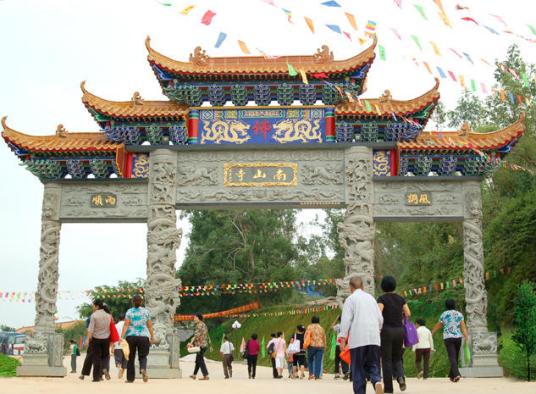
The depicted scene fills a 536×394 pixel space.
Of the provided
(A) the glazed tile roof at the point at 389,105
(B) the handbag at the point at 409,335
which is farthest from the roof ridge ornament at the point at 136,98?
(B) the handbag at the point at 409,335

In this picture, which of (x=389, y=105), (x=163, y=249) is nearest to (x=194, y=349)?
(x=163, y=249)

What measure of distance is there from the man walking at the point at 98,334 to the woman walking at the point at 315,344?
4.28 metres

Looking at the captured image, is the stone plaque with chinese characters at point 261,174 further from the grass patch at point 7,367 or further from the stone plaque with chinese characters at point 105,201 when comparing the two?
the grass patch at point 7,367

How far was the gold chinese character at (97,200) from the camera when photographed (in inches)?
651

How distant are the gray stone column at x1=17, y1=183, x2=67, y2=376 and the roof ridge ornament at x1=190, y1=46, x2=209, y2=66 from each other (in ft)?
14.5

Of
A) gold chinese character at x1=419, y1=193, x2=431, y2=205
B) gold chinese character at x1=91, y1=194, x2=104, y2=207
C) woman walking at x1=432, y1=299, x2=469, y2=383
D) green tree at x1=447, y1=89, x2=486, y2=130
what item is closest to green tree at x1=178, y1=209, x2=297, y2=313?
green tree at x1=447, y1=89, x2=486, y2=130

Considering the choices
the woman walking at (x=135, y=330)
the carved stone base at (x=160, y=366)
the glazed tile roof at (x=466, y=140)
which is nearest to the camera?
the woman walking at (x=135, y=330)

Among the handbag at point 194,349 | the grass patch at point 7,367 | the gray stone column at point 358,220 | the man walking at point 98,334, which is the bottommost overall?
the grass patch at point 7,367

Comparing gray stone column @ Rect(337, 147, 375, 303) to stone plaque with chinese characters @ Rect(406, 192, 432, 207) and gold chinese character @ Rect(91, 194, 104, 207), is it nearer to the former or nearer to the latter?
stone plaque with chinese characters @ Rect(406, 192, 432, 207)

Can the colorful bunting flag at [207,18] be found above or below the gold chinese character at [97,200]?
above

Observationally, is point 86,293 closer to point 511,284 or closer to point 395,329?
point 511,284

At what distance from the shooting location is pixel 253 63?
54.9 feet

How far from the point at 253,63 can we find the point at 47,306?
7427 mm

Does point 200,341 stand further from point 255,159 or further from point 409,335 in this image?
point 409,335
